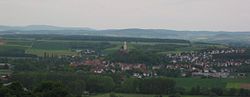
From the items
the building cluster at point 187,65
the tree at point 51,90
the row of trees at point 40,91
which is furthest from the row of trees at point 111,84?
the row of trees at point 40,91

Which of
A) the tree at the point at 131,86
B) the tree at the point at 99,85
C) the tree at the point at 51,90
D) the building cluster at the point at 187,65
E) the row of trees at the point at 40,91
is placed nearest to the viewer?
the row of trees at the point at 40,91

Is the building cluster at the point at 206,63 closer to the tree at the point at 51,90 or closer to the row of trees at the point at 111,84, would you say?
the row of trees at the point at 111,84

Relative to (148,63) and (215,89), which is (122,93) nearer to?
(215,89)

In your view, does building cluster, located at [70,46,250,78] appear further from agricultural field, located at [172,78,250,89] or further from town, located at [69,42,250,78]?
agricultural field, located at [172,78,250,89]

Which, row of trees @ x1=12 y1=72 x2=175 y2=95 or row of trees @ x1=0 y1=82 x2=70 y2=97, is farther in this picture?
row of trees @ x1=12 y1=72 x2=175 y2=95

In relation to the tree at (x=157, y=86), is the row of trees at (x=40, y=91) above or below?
above

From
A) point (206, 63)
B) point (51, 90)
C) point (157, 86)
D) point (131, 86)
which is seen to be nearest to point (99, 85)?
point (131, 86)

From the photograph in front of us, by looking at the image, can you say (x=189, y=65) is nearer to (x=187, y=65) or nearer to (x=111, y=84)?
(x=187, y=65)

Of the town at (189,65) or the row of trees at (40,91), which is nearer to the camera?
the row of trees at (40,91)

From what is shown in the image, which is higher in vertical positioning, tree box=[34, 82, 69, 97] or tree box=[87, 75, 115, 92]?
tree box=[34, 82, 69, 97]

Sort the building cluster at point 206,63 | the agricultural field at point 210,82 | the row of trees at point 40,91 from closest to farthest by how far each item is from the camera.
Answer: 1. the row of trees at point 40,91
2. the agricultural field at point 210,82
3. the building cluster at point 206,63

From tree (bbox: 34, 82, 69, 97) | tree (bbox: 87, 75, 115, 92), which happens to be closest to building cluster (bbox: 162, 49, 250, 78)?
tree (bbox: 87, 75, 115, 92)
